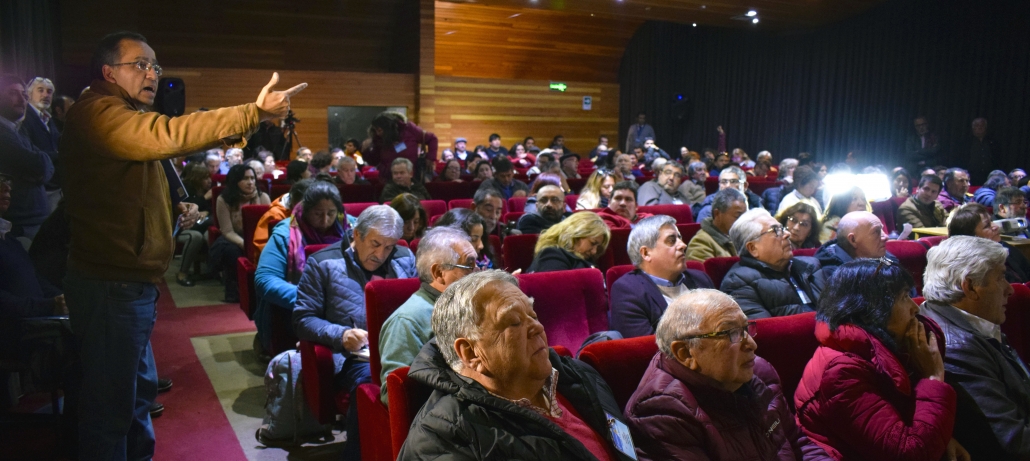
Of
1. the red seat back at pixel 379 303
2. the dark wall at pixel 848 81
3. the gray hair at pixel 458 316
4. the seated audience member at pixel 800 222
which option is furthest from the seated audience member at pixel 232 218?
the dark wall at pixel 848 81

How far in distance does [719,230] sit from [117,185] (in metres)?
2.98

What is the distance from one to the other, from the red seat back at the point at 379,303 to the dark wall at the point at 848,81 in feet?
36.8

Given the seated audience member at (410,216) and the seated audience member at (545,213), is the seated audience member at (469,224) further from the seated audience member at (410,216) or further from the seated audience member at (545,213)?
the seated audience member at (545,213)

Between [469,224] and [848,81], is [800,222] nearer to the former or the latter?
[469,224]

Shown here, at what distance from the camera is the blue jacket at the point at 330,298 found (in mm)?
2705

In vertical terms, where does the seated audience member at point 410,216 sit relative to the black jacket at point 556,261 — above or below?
above

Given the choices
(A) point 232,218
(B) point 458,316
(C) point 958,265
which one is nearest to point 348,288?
(B) point 458,316

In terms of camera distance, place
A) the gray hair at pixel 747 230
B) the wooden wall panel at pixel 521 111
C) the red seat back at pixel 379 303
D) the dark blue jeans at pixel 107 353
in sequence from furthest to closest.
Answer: the wooden wall panel at pixel 521 111 < the gray hair at pixel 747 230 < the red seat back at pixel 379 303 < the dark blue jeans at pixel 107 353

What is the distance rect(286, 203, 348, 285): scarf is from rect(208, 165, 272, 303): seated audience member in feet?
6.60

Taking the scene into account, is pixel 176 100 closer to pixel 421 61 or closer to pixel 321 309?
pixel 421 61

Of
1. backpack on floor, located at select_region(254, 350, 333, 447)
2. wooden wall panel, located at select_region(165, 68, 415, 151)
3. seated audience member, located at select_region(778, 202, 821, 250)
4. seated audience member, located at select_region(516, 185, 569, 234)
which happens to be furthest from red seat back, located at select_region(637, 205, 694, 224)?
wooden wall panel, located at select_region(165, 68, 415, 151)

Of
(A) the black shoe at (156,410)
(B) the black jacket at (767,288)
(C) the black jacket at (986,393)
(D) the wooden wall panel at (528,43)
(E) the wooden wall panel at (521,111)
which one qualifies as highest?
(D) the wooden wall panel at (528,43)

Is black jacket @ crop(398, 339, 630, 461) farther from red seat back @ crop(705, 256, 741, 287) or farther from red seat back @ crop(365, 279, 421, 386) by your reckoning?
red seat back @ crop(705, 256, 741, 287)

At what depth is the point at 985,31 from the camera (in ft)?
36.8
